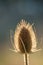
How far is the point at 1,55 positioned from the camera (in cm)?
166

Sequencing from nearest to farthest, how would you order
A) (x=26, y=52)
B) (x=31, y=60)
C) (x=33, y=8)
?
(x=26, y=52) < (x=31, y=60) < (x=33, y=8)

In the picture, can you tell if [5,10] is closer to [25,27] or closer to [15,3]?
[15,3]

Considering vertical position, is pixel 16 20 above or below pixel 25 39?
above

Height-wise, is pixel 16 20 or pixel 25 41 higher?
pixel 16 20

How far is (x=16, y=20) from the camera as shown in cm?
169

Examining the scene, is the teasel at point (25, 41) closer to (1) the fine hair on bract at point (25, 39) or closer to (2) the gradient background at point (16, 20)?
(1) the fine hair on bract at point (25, 39)

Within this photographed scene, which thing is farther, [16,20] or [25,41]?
[16,20]

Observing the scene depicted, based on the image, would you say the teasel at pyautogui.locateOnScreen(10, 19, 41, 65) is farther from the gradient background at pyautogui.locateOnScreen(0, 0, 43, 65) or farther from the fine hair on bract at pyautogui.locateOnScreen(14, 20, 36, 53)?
the gradient background at pyautogui.locateOnScreen(0, 0, 43, 65)

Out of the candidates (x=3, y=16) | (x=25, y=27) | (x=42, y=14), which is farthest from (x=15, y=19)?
(x=25, y=27)

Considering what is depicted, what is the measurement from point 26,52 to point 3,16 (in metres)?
0.66

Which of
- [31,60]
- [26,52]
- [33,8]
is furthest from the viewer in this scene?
[33,8]

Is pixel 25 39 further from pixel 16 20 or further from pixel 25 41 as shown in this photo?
pixel 16 20

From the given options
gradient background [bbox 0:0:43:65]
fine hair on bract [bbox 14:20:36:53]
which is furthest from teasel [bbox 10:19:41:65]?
gradient background [bbox 0:0:43:65]

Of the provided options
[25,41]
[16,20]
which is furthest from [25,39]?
[16,20]
